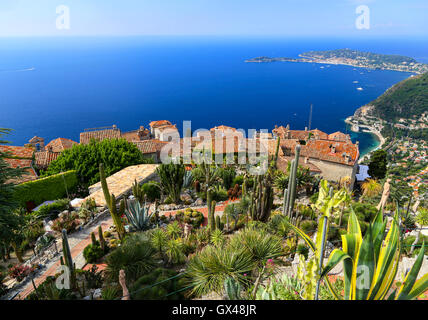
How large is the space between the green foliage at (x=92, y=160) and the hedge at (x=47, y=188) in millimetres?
766

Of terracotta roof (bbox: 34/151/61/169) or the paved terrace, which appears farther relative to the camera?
terracotta roof (bbox: 34/151/61/169)

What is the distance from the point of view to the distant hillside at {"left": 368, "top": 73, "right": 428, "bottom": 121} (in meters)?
75.2

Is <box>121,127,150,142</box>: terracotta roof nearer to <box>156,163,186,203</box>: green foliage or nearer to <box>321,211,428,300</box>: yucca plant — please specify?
<box>156,163,186,203</box>: green foliage

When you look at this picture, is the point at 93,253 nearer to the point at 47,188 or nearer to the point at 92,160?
the point at 47,188

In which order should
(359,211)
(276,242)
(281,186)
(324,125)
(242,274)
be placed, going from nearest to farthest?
(242,274), (276,242), (359,211), (281,186), (324,125)

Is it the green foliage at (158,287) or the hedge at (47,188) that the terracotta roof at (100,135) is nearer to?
the hedge at (47,188)

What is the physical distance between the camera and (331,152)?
26562 millimetres

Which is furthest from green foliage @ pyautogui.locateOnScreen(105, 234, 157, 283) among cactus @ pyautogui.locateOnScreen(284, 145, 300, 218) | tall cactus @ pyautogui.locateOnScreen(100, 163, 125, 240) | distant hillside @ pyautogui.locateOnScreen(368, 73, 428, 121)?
distant hillside @ pyautogui.locateOnScreen(368, 73, 428, 121)

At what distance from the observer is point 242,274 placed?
655 cm

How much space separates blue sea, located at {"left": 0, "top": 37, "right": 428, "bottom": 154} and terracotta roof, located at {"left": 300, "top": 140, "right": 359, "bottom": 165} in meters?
42.2

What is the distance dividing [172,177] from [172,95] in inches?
Result: 3982
